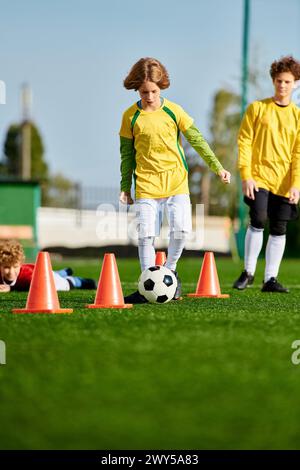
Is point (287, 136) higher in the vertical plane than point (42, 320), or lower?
higher

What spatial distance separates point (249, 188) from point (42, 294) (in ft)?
9.86

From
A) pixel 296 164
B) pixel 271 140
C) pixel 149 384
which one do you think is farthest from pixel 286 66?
pixel 149 384

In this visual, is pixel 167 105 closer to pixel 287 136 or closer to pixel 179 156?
pixel 179 156

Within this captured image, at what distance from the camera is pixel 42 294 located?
6.07m

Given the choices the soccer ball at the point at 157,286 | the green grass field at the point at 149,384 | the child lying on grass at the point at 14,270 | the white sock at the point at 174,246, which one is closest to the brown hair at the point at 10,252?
Answer: the child lying on grass at the point at 14,270

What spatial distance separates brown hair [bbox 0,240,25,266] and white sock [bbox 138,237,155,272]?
172 cm

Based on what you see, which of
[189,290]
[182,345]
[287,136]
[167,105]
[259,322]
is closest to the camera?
[182,345]

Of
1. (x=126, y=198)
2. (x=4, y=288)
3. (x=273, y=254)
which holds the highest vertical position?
(x=126, y=198)

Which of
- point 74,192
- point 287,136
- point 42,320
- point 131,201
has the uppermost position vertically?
point 287,136

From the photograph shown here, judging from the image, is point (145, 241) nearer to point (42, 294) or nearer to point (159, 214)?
point (159, 214)

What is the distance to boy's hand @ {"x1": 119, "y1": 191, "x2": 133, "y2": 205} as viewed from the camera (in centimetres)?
740
